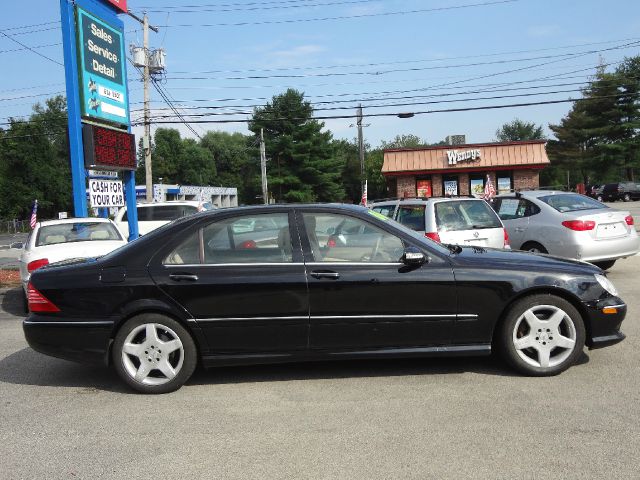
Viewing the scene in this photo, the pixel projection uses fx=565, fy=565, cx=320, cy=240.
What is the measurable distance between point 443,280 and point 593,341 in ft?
4.52

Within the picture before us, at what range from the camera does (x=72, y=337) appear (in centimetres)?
464

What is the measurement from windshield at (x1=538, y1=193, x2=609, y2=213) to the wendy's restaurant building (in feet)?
92.2

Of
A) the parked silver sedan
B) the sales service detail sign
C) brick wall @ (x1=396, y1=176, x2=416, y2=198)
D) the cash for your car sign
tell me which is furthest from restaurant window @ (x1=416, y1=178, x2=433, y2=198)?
the parked silver sedan

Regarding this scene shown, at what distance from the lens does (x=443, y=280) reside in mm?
4582

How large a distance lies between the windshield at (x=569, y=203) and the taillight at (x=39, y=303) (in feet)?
26.0

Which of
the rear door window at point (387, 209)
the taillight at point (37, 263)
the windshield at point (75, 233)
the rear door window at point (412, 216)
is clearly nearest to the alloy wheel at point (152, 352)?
the taillight at point (37, 263)

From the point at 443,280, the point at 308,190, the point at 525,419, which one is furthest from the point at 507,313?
the point at 308,190

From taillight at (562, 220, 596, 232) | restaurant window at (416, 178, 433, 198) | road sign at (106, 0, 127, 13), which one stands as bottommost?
taillight at (562, 220, 596, 232)

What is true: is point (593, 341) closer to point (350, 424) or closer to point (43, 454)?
point (350, 424)

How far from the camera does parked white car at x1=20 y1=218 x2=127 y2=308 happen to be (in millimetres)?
8414

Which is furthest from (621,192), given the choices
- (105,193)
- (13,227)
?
(13,227)

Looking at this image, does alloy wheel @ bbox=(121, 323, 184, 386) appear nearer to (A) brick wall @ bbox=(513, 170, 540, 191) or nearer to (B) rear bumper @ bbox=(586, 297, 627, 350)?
(B) rear bumper @ bbox=(586, 297, 627, 350)

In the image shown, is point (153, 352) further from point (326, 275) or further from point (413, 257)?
point (413, 257)

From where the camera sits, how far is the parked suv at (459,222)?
A: 8516 millimetres
